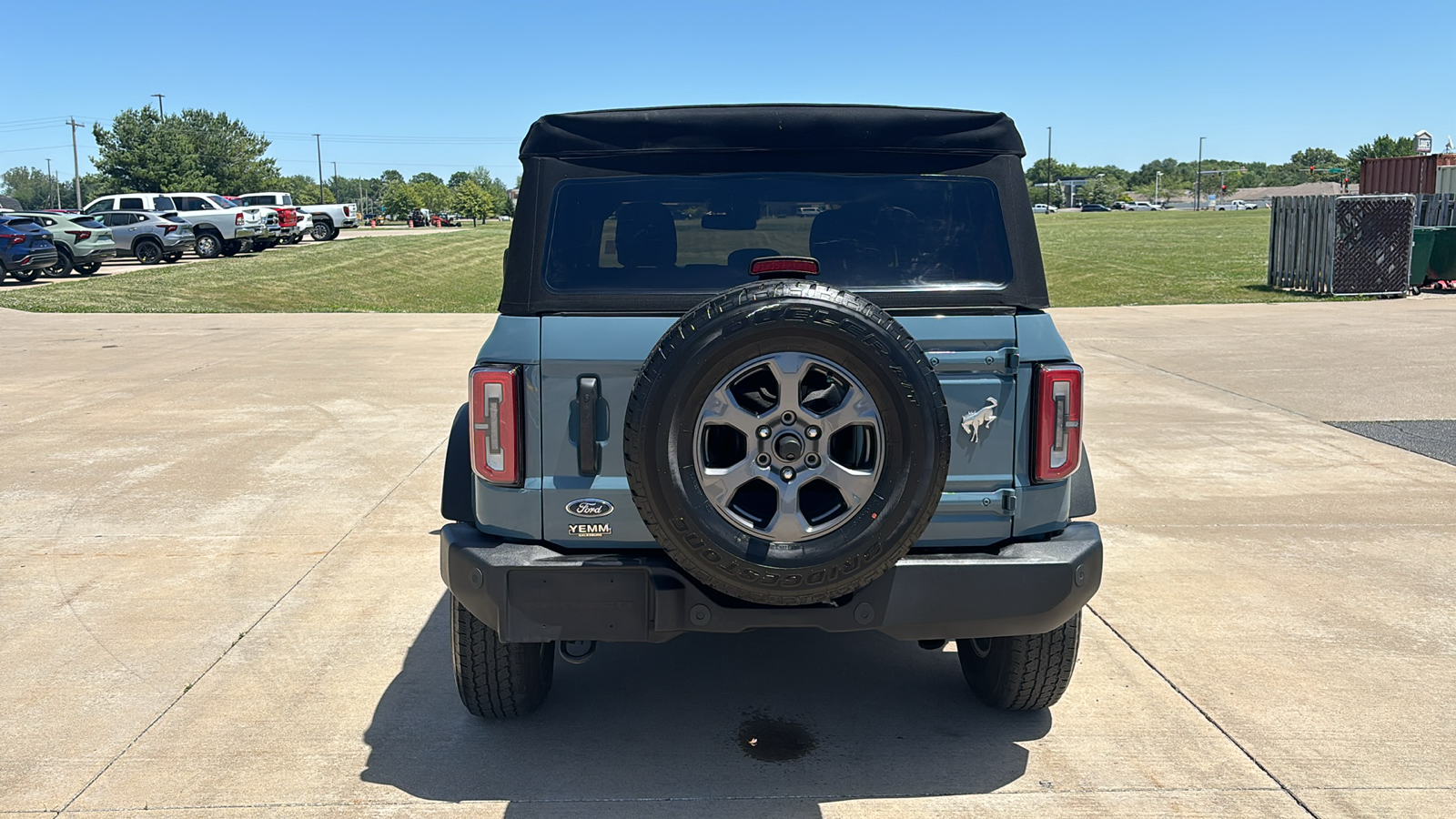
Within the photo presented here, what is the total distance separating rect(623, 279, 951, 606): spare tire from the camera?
3.21 meters

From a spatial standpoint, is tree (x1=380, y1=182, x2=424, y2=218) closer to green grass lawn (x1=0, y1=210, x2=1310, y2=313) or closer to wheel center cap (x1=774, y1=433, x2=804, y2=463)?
green grass lawn (x1=0, y1=210, x2=1310, y2=313)

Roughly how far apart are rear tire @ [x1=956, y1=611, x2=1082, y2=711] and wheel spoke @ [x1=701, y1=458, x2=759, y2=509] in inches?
54.3

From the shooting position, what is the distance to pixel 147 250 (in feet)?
108

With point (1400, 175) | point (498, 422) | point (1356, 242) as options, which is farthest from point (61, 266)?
point (1400, 175)

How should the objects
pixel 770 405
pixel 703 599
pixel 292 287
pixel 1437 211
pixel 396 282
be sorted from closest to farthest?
pixel 770 405 < pixel 703 599 < pixel 1437 211 < pixel 292 287 < pixel 396 282

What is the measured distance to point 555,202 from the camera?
387cm

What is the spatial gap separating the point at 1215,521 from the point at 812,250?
13.9ft

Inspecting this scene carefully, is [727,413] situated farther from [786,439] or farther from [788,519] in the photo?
[788,519]

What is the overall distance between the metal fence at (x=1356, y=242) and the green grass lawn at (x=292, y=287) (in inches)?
604

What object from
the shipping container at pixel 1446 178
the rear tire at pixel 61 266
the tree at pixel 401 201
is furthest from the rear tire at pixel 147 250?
the tree at pixel 401 201

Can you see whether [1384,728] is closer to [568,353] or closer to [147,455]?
[568,353]

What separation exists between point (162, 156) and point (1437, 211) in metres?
79.3

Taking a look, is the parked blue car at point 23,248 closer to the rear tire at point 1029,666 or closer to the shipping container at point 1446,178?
the rear tire at point 1029,666

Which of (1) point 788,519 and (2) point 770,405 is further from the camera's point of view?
(2) point 770,405
